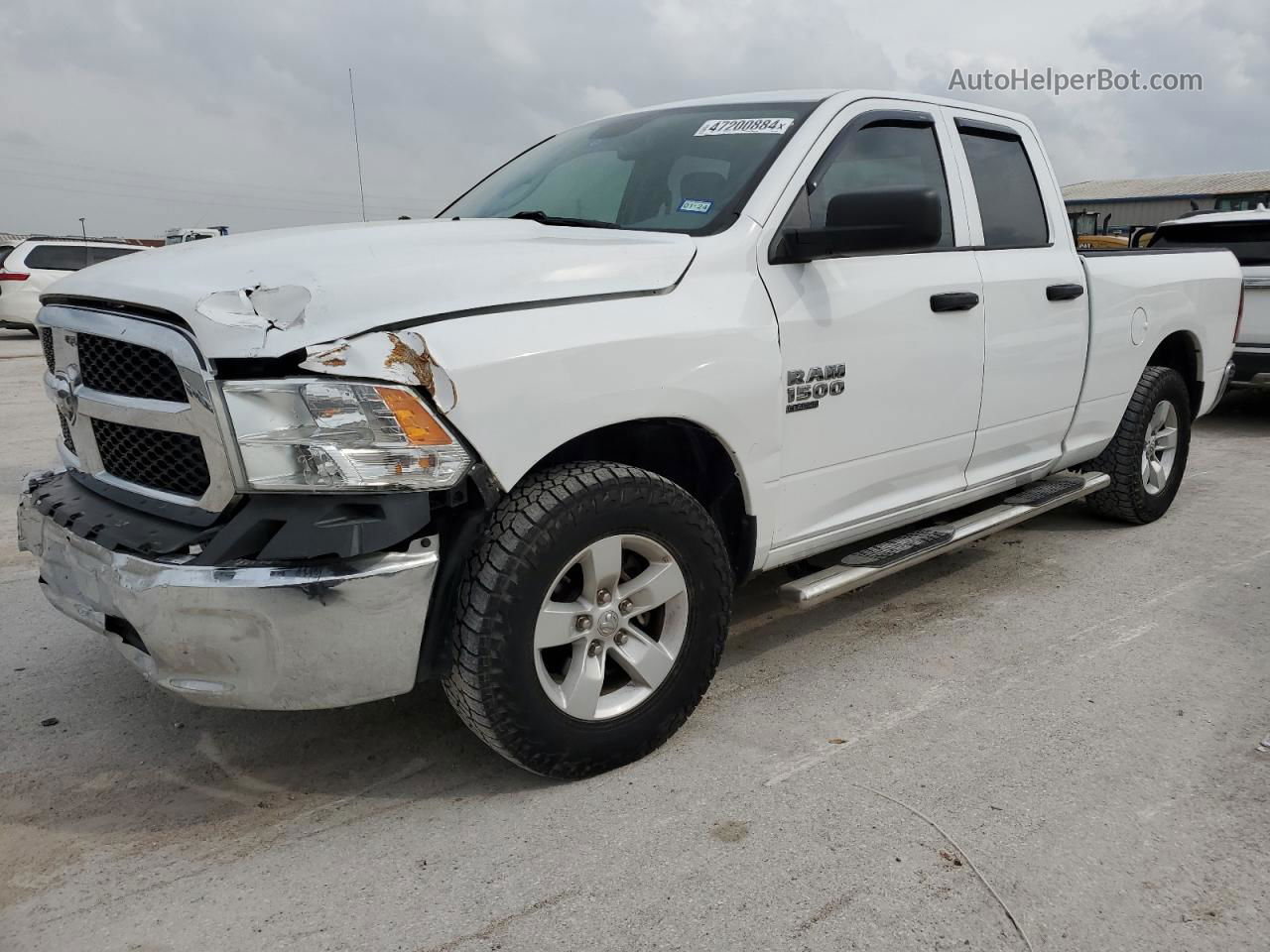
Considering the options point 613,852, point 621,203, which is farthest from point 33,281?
point 613,852

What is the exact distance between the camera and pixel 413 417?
2215mm

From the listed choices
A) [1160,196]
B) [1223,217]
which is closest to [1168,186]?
[1160,196]

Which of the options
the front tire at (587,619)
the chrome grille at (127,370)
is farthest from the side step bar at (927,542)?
the chrome grille at (127,370)

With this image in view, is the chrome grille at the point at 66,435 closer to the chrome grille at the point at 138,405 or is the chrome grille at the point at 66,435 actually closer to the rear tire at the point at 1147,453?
the chrome grille at the point at 138,405

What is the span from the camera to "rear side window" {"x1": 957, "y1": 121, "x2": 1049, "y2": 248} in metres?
3.86

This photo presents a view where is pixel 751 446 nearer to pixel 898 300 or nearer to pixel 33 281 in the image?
pixel 898 300

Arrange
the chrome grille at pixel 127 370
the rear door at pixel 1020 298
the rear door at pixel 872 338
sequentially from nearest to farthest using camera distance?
1. the chrome grille at pixel 127 370
2. the rear door at pixel 872 338
3. the rear door at pixel 1020 298

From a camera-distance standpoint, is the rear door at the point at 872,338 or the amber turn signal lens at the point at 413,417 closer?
the amber turn signal lens at the point at 413,417

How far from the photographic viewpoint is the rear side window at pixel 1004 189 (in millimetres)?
3859

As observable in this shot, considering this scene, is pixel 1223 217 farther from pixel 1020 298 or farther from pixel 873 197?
pixel 873 197

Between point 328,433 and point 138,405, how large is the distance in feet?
1.90

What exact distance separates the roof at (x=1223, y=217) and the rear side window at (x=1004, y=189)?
170 inches

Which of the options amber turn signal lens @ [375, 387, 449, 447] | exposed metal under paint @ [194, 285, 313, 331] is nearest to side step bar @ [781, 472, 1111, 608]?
amber turn signal lens @ [375, 387, 449, 447]

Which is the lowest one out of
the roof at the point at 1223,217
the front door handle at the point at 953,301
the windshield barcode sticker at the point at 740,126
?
the front door handle at the point at 953,301
